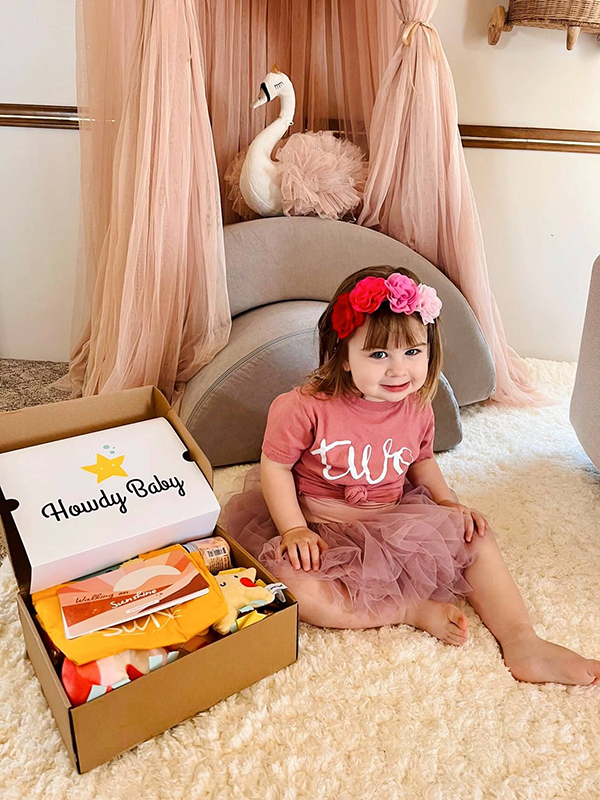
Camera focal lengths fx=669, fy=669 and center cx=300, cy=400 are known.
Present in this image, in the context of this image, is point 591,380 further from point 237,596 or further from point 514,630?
point 237,596

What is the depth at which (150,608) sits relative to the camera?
3.29 ft

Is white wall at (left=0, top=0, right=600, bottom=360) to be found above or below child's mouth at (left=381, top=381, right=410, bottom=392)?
above

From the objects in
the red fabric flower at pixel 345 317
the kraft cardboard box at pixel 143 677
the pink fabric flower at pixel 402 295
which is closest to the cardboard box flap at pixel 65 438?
the kraft cardboard box at pixel 143 677

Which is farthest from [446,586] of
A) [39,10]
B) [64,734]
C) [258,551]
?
[39,10]

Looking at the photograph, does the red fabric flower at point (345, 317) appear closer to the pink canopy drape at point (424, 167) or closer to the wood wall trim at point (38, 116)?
the pink canopy drape at point (424, 167)

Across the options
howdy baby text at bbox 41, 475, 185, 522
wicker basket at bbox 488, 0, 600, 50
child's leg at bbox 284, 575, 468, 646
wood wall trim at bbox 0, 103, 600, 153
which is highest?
wicker basket at bbox 488, 0, 600, 50

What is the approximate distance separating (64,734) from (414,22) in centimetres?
177

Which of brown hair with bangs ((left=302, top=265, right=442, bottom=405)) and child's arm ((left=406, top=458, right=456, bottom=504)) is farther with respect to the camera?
child's arm ((left=406, top=458, right=456, bottom=504))

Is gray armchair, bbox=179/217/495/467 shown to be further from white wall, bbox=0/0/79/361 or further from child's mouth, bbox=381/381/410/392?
white wall, bbox=0/0/79/361

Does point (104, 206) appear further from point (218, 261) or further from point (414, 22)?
point (414, 22)

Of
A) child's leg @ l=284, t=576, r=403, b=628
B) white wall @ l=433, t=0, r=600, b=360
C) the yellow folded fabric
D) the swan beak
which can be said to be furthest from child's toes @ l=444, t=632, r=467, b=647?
white wall @ l=433, t=0, r=600, b=360

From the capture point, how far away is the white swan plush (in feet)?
5.93

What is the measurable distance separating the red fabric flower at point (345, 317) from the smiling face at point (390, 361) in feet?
0.06

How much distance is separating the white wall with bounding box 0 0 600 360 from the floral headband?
1.29 metres
